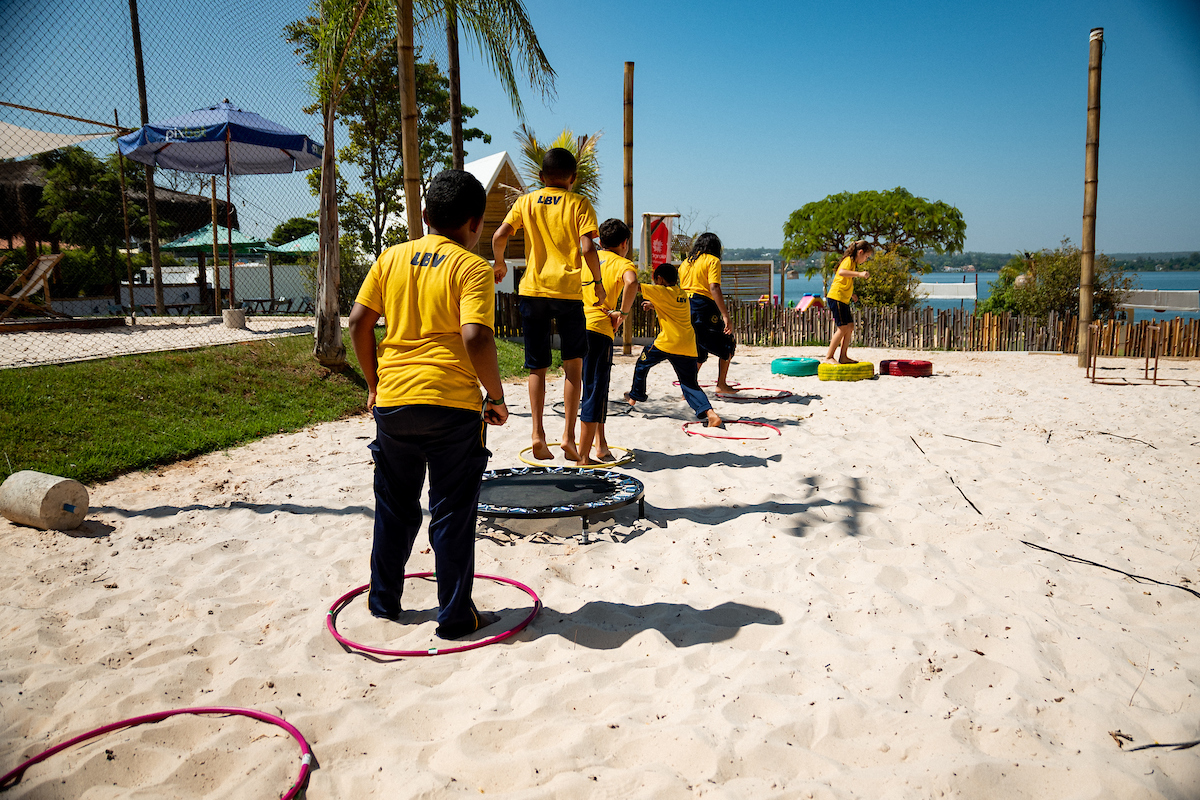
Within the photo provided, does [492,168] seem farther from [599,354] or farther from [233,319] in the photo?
[599,354]

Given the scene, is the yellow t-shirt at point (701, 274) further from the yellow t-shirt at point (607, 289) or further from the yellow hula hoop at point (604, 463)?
the yellow hula hoop at point (604, 463)

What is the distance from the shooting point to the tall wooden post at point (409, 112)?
606 cm

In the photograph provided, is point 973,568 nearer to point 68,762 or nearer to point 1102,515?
point 1102,515

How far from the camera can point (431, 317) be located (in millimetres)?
2750

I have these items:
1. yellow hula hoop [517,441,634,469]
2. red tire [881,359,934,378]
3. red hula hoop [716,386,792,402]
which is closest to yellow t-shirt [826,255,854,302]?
red tire [881,359,934,378]

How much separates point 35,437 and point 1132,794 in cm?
704

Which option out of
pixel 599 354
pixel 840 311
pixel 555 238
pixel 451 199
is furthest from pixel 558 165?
pixel 840 311

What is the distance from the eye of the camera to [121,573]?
11.8 ft

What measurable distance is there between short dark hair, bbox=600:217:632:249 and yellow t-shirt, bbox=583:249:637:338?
0.45 ft

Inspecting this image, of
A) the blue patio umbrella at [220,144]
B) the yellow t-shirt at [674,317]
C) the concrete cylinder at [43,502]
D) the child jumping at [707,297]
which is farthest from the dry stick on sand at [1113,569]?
the blue patio umbrella at [220,144]

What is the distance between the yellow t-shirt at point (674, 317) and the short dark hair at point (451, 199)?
383 cm

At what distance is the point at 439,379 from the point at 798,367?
863 centimetres

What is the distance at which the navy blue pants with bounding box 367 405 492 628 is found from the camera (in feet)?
9.00

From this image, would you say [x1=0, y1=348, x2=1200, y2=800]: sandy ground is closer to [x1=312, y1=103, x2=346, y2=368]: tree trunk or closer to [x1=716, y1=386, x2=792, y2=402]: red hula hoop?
[x1=716, y1=386, x2=792, y2=402]: red hula hoop
